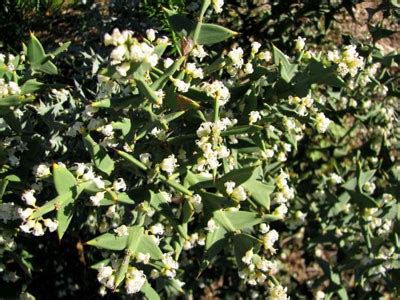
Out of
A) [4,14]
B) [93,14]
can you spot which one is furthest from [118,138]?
[4,14]

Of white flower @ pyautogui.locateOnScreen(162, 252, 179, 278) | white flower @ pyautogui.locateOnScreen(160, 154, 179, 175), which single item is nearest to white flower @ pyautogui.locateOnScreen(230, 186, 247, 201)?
white flower @ pyautogui.locateOnScreen(160, 154, 179, 175)

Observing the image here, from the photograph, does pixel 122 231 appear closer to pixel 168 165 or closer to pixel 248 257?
pixel 168 165

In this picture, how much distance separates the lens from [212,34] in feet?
6.25

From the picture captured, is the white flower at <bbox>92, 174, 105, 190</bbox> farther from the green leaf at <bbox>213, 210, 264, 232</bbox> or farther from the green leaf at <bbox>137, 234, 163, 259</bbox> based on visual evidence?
the green leaf at <bbox>213, 210, 264, 232</bbox>

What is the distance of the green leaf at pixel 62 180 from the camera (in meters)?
1.70

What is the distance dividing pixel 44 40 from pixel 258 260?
230cm

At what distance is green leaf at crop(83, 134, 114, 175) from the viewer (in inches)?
73.5

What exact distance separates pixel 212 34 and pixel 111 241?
76cm

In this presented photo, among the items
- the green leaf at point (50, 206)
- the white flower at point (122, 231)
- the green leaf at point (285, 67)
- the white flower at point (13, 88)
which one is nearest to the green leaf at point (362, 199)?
the green leaf at point (285, 67)

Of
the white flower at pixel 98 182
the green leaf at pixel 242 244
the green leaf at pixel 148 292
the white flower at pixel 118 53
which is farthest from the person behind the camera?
the green leaf at pixel 148 292

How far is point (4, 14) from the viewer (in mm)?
3268

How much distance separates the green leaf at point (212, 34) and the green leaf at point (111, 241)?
2.31ft

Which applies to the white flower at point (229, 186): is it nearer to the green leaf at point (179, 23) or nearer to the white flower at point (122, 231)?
the white flower at point (122, 231)

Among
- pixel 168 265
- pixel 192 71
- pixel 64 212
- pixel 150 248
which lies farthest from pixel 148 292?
pixel 192 71
